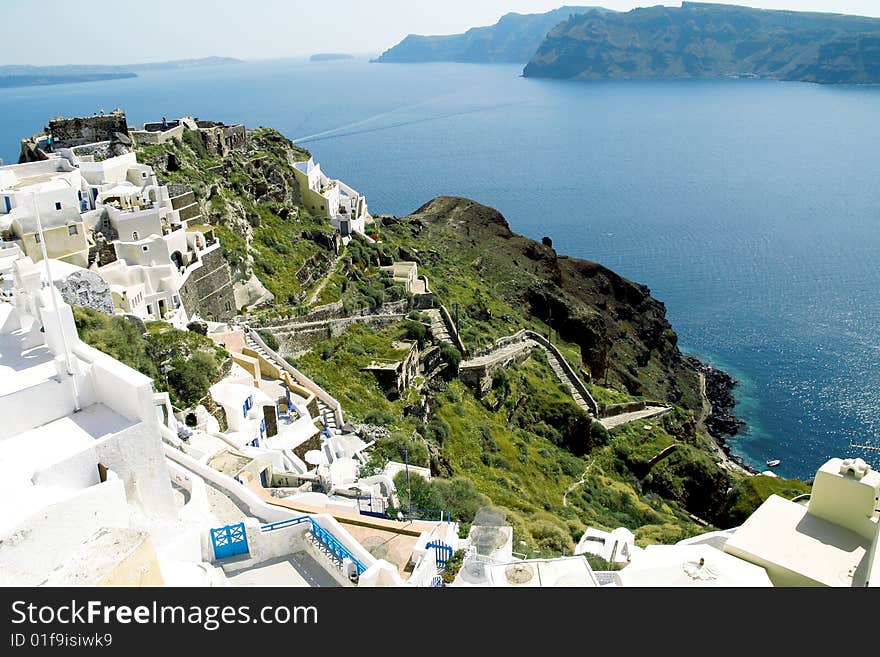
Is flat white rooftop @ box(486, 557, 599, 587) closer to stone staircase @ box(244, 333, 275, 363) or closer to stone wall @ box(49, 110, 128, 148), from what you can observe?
stone staircase @ box(244, 333, 275, 363)

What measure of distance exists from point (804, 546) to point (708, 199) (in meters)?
104

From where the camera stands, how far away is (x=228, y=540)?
11.1 metres

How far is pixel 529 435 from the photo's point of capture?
35.7 m

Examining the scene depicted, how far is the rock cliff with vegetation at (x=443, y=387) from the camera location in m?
23.8

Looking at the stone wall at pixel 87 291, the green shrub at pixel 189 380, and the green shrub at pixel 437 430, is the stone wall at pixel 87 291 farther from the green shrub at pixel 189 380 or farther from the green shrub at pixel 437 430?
the green shrub at pixel 437 430

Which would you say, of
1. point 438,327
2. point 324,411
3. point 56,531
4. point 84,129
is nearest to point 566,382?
point 438,327

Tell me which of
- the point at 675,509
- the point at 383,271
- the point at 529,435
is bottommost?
the point at 675,509

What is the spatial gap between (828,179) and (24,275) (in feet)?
418

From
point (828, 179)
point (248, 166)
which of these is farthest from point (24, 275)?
point (828, 179)

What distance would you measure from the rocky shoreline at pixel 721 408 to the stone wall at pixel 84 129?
146 ft

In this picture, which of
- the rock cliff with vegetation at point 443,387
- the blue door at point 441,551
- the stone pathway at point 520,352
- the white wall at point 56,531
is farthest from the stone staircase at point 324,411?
the white wall at point 56,531

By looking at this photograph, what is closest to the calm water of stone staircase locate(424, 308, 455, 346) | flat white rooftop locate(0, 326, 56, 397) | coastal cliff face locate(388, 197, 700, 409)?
coastal cliff face locate(388, 197, 700, 409)

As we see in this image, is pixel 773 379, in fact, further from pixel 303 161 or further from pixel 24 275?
pixel 24 275

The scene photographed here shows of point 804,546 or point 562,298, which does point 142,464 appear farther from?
point 562,298
